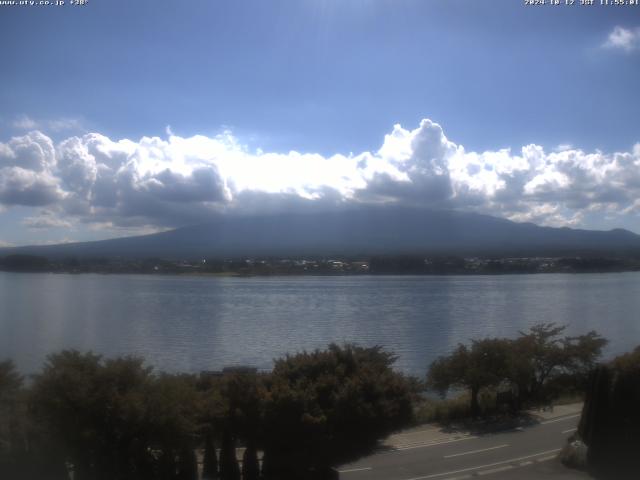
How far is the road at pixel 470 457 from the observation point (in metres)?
10.2

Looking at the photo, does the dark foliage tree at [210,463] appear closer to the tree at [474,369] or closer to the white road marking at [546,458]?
the white road marking at [546,458]

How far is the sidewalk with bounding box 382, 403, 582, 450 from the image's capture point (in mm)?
12823

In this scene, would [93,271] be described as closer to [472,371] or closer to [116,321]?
[116,321]

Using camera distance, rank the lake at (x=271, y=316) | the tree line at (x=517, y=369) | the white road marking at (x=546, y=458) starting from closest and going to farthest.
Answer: the white road marking at (x=546, y=458) → the tree line at (x=517, y=369) → the lake at (x=271, y=316)

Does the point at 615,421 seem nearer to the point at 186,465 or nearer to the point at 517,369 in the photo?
the point at 186,465

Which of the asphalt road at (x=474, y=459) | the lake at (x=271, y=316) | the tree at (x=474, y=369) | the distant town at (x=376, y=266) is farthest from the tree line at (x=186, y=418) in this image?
the distant town at (x=376, y=266)

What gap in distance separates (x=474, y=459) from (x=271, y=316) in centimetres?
2358

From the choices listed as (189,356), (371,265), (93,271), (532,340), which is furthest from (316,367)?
(371,265)

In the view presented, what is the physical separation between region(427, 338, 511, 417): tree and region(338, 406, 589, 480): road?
2852 mm

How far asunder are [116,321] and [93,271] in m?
19.7

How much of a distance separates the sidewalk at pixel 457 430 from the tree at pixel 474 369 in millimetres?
1456

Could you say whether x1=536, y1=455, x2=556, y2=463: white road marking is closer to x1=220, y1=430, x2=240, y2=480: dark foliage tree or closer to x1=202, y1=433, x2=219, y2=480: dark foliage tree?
x1=220, y1=430, x2=240, y2=480: dark foliage tree

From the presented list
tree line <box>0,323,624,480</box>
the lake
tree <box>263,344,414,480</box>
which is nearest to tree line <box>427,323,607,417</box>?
the lake

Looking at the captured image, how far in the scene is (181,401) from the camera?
8.47m
